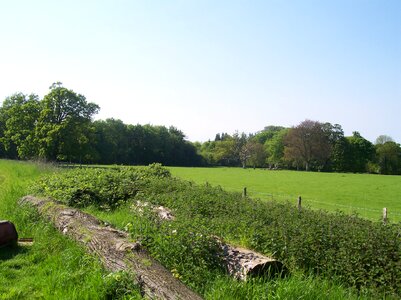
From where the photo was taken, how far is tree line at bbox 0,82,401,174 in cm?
5412

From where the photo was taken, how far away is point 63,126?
5206 centimetres

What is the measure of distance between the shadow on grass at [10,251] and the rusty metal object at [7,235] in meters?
0.12

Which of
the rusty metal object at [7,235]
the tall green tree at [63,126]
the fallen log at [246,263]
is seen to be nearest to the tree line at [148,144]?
the tall green tree at [63,126]

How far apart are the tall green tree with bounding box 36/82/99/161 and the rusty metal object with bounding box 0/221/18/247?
4564cm

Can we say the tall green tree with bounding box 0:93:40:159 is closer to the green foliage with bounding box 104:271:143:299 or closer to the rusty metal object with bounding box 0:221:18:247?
the rusty metal object with bounding box 0:221:18:247

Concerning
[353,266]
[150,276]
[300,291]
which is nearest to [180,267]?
[150,276]

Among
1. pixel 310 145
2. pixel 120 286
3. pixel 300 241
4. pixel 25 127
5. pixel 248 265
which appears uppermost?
pixel 310 145

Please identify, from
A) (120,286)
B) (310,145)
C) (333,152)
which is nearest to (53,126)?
(120,286)

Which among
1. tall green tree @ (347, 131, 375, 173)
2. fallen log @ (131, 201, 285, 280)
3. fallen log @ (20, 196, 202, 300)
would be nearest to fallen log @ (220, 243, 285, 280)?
fallen log @ (131, 201, 285, 280)

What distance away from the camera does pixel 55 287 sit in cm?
614

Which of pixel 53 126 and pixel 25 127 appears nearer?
pixel 53 126

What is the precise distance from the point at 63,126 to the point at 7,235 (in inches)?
1816

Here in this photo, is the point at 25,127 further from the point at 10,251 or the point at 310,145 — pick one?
the point at 310,145

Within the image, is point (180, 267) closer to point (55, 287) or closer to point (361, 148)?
point (55, 287)
